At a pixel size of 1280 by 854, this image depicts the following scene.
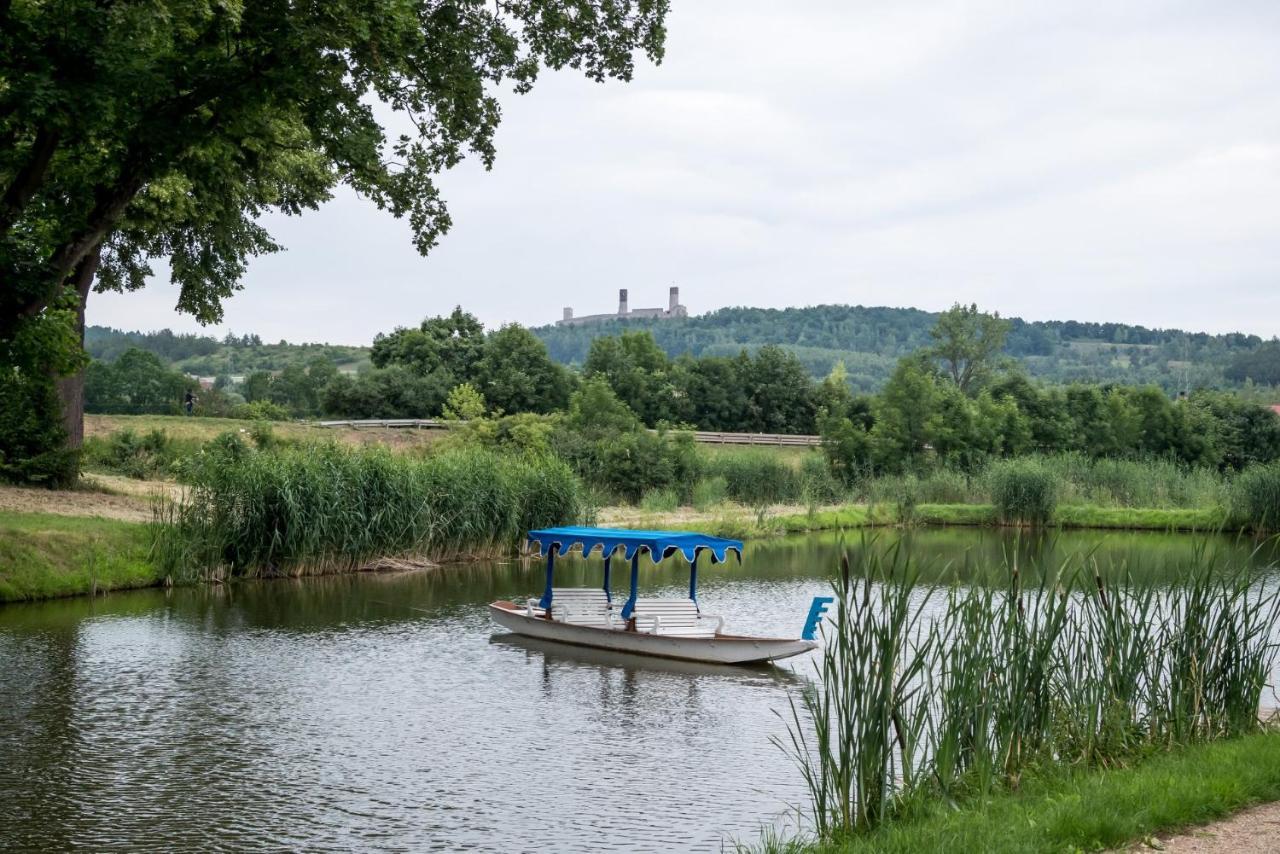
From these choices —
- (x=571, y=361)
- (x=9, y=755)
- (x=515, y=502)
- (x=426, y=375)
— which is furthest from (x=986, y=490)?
(x=571, y=361)

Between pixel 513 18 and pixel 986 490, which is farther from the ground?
pixel 513 18

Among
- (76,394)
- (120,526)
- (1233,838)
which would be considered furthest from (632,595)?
(76,394)

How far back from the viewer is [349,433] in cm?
4803

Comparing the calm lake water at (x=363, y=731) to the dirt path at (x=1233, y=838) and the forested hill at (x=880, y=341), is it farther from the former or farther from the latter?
the forested hill at (x=880, y=341)

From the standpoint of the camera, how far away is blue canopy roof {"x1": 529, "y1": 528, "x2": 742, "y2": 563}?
19.5 metres

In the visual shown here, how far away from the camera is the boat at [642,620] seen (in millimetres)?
18375

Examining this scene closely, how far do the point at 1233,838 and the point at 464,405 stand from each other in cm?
4226

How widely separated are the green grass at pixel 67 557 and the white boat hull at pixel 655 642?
705 cm

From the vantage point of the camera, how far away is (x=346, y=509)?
26.1 m

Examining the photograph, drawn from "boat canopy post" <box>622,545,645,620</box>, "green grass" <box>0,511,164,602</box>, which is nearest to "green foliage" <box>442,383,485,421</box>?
"green grass" <box>0,511,164,602</box>

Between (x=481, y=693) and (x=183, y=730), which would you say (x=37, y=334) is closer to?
(x=183, y=730)

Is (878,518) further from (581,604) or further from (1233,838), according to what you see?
(1233,838)

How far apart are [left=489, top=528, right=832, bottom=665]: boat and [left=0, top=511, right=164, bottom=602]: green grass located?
731cm

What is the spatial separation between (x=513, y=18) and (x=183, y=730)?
11702mm
